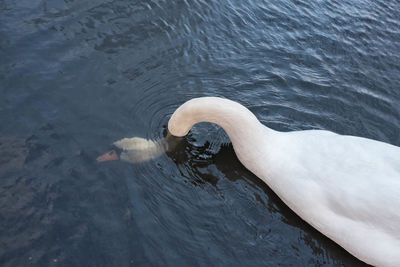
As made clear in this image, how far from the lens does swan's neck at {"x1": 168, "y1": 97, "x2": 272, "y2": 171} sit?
626 cm

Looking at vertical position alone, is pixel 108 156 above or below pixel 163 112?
below

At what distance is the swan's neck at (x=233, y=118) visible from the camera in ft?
20.5

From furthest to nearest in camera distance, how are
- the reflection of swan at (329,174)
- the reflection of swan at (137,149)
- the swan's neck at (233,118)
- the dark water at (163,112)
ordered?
the reflection of swan at (137,149)
the swan's neck at (233,118)
the dark water at (163,112)
the reflection of swan at (329,174)

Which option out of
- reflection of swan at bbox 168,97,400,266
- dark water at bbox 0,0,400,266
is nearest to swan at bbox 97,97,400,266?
reflection of swan at bbox 168,97,400,266

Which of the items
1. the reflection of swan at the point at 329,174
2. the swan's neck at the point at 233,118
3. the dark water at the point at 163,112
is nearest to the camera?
the reflection of swan at the point at 329,174

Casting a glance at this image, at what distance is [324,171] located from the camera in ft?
18.7

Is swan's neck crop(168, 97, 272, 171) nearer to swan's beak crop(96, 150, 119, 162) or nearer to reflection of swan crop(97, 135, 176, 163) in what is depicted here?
reflection of swan crop(97, 135, 176, 163)

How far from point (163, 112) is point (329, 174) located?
3099 millimetres

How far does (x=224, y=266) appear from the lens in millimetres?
5359

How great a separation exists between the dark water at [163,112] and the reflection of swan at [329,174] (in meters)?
0.36

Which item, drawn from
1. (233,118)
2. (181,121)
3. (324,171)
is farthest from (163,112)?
(324,171)

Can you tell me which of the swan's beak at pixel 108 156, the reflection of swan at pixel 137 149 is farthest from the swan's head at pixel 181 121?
the swan's beak at pixel 108 156

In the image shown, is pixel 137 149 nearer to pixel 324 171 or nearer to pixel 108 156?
pixel 108 156

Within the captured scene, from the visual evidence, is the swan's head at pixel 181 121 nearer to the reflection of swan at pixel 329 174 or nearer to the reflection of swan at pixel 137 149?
the reflection of swan at pixel 329 174
